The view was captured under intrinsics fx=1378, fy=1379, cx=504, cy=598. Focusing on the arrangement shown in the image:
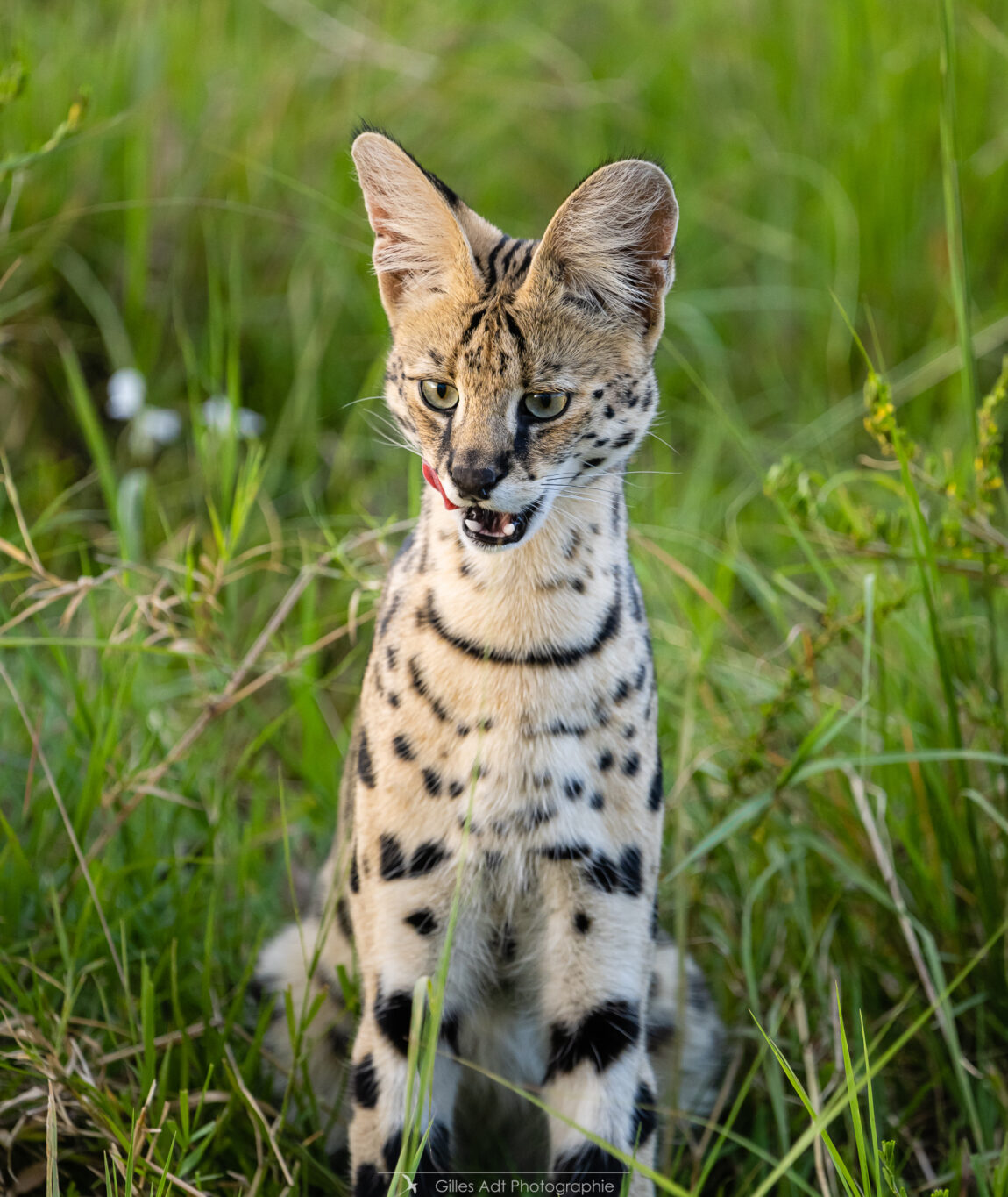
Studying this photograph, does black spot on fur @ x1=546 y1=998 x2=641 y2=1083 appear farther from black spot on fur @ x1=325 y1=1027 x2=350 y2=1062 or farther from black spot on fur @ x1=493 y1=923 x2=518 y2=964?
black spot on fur @ x1=325 y1=1027 x2=350 y2=1062

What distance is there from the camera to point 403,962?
7.94 ft

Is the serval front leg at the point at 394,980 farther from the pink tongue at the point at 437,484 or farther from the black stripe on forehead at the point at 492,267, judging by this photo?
the black stripe on forehead at the point at 492,267

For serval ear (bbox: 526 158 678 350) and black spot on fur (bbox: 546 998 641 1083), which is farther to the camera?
black spot on fur (bbox: 546 998 641 1083)

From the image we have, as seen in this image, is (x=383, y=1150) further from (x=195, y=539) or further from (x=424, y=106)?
(x=424, y=106)

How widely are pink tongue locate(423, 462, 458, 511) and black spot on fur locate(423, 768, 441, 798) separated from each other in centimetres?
46

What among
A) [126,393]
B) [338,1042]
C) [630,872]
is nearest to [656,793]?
[630,872]

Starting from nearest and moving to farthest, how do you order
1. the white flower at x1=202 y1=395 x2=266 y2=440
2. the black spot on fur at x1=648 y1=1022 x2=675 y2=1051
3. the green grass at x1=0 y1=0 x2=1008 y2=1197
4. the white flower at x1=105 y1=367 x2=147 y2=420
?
the green grass at x1=0 y1=0 x2=1008 y2=1197 → the black spot on fur at x1=648 y1=1022 x2=675 y2=1051 → the white flower at x1=202 y1=395 x2=266 y2=440 → the white flower at x1=105 y1=367 x2=147 y2=420

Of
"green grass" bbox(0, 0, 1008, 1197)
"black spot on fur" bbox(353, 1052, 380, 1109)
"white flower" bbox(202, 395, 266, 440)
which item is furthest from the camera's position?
"white flower" bbox(202, 395, 266, 440)

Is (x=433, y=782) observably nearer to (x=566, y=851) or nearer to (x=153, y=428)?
(x=566, y=851)

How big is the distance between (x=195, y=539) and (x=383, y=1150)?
7.57 feet

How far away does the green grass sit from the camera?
8.95 feet

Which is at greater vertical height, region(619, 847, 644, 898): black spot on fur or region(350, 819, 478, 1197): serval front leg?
region(619, 847, 644, 898): black spot on fur

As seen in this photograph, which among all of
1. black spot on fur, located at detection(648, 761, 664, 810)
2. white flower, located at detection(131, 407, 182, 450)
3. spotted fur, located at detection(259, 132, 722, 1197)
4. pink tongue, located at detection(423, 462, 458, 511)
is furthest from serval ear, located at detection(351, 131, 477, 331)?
white flower, located at detection(131, 407, 182, 450)

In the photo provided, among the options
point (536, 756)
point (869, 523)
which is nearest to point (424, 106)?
point (869, 523)
